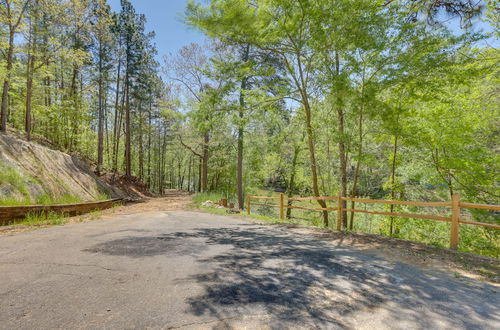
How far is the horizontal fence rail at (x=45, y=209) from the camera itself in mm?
6047

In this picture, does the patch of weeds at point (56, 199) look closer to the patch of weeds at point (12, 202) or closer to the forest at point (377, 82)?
the patch of weeds at point (12, 202)

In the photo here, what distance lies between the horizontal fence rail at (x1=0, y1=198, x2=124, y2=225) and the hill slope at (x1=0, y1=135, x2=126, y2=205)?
14.6 inches

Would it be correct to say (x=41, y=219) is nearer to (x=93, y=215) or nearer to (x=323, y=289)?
(x=93, y=215)

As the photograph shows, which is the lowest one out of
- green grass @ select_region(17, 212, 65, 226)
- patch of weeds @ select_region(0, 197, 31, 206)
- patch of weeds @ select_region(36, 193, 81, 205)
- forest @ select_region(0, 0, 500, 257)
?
green grass @ select_region(17, 212, 65, 226)

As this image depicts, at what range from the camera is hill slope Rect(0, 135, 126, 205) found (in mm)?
6996

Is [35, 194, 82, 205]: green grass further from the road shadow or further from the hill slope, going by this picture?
the road shadow

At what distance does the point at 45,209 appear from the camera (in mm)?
7164

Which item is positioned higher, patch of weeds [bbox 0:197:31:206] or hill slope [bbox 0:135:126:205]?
hill slope [bbox 0:135:126:205]

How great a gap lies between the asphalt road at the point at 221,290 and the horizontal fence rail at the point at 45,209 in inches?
78.0

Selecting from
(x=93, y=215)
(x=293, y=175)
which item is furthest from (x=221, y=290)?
(x=293, y=175)

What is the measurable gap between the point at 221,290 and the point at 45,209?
23.7 feet

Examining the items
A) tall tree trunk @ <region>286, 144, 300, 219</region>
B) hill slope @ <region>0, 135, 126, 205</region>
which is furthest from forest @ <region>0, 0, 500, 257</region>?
tall tree trunk @ <region>286, 144, 300, 219</region>

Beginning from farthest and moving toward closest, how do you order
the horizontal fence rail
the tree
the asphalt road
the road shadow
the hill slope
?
the tree, the hill slope, the horizontal fence rail, the road shadow, the asphalt road

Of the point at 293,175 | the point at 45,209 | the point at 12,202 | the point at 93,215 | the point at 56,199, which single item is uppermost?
the point at 293,175
